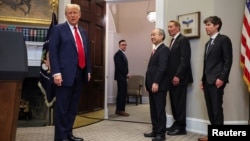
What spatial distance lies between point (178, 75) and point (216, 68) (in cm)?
65

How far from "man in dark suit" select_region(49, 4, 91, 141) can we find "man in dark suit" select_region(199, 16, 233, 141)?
1.39 m

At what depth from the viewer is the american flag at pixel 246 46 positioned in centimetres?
366

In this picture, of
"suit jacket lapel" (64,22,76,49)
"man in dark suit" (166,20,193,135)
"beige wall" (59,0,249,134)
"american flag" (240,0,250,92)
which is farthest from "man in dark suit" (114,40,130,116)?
"suit jacket lapel" (64,22,76,49)

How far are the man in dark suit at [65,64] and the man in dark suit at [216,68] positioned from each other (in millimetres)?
1395

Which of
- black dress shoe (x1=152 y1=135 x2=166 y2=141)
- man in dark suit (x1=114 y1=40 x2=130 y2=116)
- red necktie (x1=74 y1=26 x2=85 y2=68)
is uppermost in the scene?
red necktie (x1=74 y1=26 x2=85 y2=68)

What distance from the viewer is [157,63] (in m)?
3.33

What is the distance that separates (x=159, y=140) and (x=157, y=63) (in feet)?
2.90

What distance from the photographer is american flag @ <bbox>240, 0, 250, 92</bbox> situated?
12.0ft

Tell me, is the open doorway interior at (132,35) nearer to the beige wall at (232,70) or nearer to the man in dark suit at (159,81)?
the beige wall at (232,70)

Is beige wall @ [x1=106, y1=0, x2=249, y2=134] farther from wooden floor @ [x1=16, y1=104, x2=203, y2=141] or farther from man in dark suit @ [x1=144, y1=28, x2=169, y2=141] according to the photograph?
man in dark suit @ [x1=144, y1=28, x2=169, y2=141]

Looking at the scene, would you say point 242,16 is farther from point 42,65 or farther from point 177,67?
point 42,65

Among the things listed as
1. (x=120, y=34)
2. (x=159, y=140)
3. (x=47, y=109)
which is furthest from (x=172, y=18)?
(x=120, y=34)

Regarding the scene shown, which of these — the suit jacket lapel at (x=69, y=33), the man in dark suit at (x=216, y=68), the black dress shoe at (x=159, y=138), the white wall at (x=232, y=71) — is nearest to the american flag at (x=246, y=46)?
the white wall at (x=232, y=71)

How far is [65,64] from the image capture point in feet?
9.58
